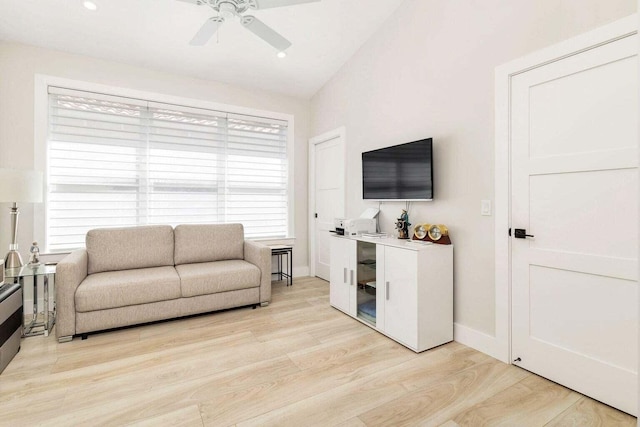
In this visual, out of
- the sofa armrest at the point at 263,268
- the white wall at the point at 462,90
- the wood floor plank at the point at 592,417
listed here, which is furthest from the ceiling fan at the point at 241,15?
the wood floor plank at the point at 592,417

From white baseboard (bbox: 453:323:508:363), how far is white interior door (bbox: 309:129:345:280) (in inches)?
78.2

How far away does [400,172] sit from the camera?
290 centimetres

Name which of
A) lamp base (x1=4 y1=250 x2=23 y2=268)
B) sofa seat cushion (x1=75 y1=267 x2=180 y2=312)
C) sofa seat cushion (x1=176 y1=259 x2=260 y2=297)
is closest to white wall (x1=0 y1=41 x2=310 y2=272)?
lamp base (x1=4 y1=250 x2=23 y2=268)

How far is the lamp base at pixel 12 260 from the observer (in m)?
2.64

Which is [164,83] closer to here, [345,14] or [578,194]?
[345,14]

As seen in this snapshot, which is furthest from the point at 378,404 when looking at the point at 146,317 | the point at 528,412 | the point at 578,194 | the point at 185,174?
the point at 185,174

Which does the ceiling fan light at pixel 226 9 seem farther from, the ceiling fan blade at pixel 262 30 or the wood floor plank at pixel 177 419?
the wood floor plank at pixel 177 419

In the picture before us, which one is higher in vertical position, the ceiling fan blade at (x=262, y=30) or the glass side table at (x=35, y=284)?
the ceiling fan blade at (x=262, y=30)

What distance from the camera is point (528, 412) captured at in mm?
1656

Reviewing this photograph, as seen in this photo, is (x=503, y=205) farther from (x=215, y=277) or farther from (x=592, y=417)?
(x=215, y=277)

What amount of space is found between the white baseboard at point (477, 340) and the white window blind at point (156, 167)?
2801 mm

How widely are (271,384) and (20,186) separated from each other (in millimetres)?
2597

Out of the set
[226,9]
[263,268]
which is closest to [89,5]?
[226,9]

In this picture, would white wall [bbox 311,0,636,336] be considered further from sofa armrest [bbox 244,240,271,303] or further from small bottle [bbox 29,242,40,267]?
small bottle [bbox 29,242,40,267]
